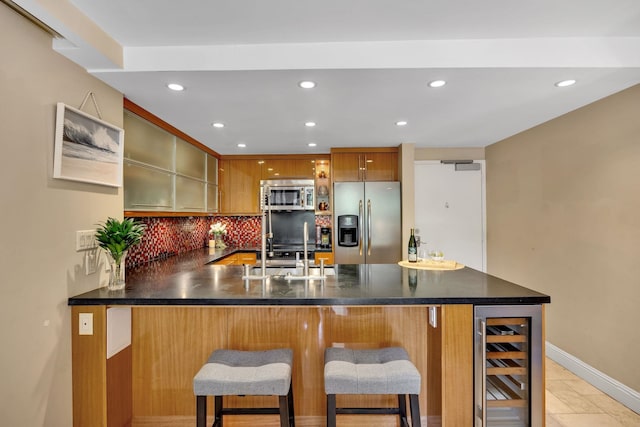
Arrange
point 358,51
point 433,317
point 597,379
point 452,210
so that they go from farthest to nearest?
1. point 452,210
2. point 597,379
3. point 358,51
4. point 433,317

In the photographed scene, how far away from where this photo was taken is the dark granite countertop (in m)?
1.55

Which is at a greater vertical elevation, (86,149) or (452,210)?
(86,149)

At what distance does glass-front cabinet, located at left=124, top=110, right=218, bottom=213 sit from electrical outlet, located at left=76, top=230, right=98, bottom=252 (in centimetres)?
44

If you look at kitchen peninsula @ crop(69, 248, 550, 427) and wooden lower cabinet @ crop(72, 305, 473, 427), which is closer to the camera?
kitchen peninsula @ crop(69, 248, 550, 427)

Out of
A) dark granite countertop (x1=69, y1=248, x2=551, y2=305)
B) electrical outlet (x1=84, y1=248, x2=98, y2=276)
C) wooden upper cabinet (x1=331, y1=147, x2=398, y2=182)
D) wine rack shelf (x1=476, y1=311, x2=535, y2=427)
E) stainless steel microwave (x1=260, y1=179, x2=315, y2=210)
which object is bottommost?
wine rack shelf (x1=476, y1=311, x2=535, y2=427)

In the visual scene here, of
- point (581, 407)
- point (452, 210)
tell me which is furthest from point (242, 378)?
point (452, 210)

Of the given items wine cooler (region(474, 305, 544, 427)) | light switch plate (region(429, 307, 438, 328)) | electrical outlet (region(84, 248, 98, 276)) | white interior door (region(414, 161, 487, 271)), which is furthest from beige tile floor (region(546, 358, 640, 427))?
electrical outlet (region(84, 248, 98, 276))

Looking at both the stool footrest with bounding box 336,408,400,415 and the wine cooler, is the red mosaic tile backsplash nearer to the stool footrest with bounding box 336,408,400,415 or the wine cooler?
the stool footrest with bounding box 336,408,400,415

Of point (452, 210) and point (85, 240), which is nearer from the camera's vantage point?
point (85, 240)

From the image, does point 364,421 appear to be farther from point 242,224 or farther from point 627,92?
point 242,224

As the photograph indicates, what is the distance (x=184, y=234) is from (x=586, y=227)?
4105 millimetres

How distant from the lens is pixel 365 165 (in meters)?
4.10

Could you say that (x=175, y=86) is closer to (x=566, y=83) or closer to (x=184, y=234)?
(x=184, y=234)

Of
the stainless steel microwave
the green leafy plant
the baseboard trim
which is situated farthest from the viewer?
the stainless steel microwave
